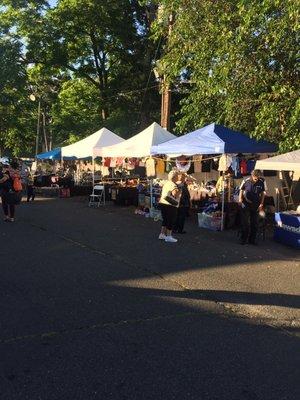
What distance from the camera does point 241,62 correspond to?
14.6 metres

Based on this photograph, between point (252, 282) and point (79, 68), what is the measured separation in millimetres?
31498

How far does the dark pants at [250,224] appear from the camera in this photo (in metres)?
11.6

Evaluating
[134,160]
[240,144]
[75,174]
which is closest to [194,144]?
[240,144]

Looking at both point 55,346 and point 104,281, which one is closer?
point 55,346

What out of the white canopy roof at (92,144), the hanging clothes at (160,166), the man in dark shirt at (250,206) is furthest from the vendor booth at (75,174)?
the man in dark shirt at (250,206)

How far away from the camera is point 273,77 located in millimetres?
14797

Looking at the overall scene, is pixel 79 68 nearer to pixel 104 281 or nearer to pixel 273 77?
pixel 273 77

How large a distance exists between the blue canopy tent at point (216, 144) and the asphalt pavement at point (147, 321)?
3234 mm

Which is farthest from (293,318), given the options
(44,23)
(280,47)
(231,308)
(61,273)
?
(44,23)

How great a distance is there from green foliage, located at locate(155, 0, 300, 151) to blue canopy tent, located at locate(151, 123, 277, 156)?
42 cm

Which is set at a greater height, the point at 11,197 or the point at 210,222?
the point at 11,197

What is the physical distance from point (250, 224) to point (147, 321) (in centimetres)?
632

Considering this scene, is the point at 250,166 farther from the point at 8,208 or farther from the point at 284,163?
the point at 8,208

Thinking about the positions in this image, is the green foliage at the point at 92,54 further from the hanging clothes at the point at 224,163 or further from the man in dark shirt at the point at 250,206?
the man in dark shirt at the point at 250,206
